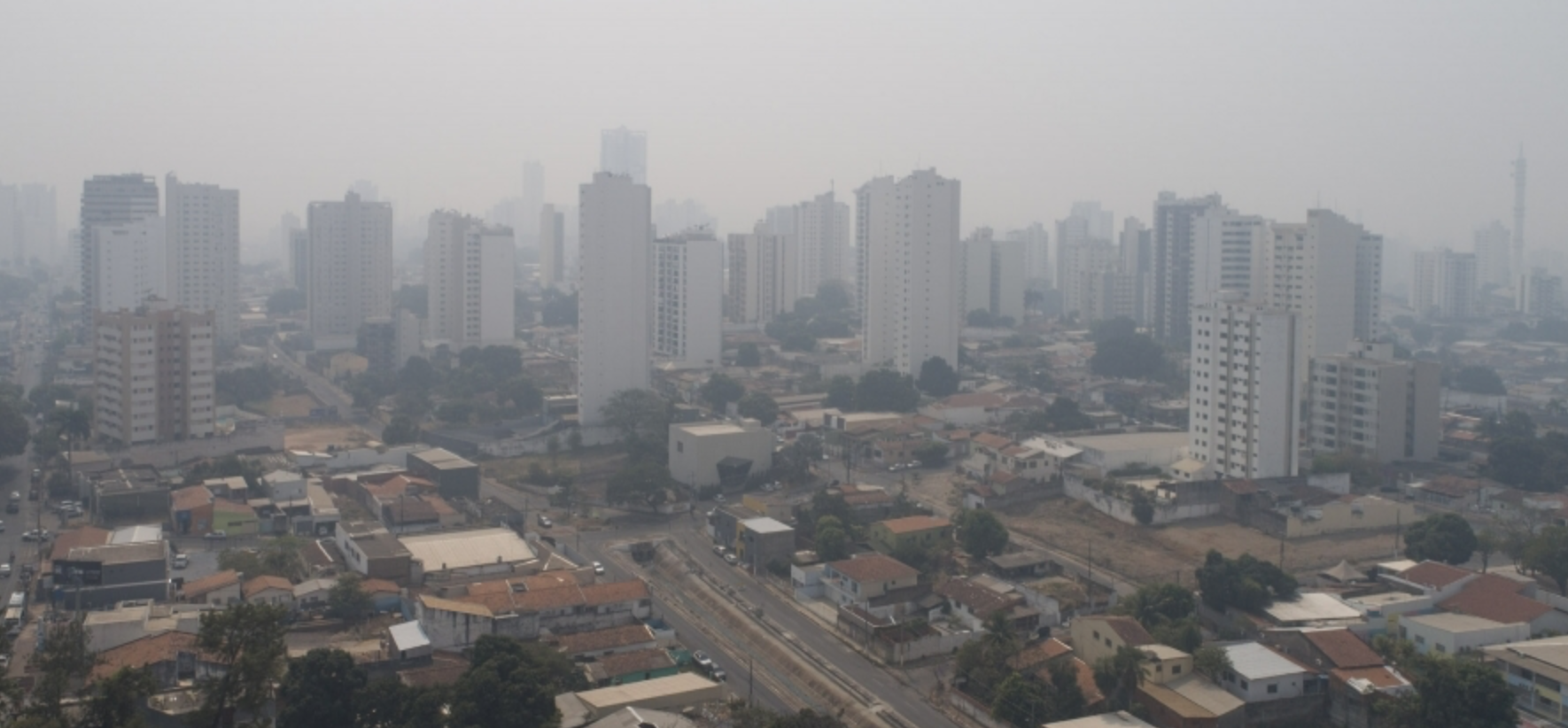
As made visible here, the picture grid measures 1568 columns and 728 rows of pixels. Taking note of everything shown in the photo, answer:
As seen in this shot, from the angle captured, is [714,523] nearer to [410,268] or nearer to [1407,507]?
[1407,507]

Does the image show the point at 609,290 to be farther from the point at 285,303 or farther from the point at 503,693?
the point at 285,303

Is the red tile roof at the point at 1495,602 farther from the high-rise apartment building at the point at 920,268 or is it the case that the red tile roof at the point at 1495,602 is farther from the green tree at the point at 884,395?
the high-rise apartment building at the point at 920,268

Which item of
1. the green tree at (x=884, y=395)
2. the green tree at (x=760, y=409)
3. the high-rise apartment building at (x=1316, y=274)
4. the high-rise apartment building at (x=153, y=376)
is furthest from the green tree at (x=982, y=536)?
the high-rise apartment building at (x=1316, y=274)

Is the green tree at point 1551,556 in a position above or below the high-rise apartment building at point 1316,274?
below

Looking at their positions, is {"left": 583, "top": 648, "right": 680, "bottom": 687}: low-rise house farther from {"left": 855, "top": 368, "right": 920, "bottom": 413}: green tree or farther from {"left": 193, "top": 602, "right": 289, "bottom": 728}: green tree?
{"left": 855, "top": 368, "right": 920, "bottom": 413}: green tree

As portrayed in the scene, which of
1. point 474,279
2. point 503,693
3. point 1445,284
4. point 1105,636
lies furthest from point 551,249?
point 503,693

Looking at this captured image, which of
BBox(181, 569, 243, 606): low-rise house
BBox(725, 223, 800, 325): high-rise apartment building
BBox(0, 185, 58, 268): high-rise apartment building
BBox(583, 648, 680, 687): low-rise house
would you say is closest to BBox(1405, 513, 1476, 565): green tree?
BBox(583, 648, 680, 687): low-rise house

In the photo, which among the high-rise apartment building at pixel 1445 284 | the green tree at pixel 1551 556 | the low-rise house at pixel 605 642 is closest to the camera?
the low-rise house at pixel 605 642
